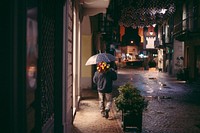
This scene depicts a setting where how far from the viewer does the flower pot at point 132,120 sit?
27.1ft

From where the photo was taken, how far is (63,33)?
Answer: 638 cm

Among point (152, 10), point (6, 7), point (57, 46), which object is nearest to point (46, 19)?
point (57, 46)

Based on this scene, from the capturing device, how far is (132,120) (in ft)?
27.5

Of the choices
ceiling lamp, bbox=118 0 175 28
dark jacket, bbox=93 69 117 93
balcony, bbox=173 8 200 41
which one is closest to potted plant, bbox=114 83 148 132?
dark jacket, bbox=93 69 117 93

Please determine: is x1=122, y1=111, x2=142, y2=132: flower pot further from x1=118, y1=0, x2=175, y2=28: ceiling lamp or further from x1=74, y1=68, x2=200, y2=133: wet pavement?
x1=118, y1=0, x2=175, y2=28: ceiling lamp

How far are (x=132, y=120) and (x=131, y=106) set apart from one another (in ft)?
1.49

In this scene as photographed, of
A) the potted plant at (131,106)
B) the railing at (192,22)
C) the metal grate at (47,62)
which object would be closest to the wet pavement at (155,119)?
the potted plant at (131,106)

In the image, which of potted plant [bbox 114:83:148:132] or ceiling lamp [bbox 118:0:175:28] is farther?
ceiling lamp [bbox 118:0:175:28]

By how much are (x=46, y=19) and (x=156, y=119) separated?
661 cm

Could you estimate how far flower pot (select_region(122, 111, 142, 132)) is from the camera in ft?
27.1

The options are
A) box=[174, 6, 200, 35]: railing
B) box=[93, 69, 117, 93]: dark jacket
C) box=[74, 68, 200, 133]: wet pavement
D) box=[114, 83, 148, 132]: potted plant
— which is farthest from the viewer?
box=[174, 6, 200, 35]: railing

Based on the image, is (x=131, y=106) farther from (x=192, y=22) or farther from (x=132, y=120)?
(x=192, y=22)

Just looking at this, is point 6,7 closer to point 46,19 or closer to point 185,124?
point 46,19

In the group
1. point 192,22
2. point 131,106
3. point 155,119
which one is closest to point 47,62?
point 131,106
